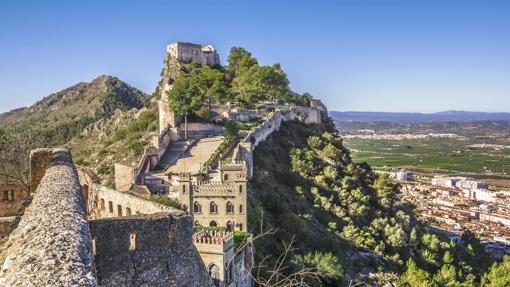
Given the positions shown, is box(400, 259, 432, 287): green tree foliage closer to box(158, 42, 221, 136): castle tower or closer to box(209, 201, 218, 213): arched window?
box(209, 201, 218, 213): arched window

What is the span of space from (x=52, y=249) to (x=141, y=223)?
134 inches

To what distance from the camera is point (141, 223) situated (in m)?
7.78

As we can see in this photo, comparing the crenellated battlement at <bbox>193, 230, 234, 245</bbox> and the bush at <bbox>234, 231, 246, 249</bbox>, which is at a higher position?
the crenellated battlement at <bbox>193, 230, 234, 245</bbox>

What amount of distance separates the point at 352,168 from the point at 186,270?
42744 mm

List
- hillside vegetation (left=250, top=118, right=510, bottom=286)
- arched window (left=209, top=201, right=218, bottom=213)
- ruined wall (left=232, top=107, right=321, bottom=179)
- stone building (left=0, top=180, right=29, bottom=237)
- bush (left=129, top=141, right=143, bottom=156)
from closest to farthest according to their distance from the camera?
stone building (left=0, top=180, right=29, bottom=237), arched window (left=209, top=201, right=218, bottom=213), hillside vegetation (left=250, top=118, right=510, bottom=286), ruined wall (left=232, top=107, right=321, bottom=179), bush (left=129, top=141, right=143, bottom=156)

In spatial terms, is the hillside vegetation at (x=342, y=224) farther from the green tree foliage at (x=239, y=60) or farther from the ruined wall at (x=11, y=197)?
the green tree foliage at (x=239, y=60)

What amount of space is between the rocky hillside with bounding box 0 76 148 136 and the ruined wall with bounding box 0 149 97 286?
8990 cm

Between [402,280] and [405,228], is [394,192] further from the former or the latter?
[402,280]

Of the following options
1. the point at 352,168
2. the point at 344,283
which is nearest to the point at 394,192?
the point at 352,168

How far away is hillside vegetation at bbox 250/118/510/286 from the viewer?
98.6ft

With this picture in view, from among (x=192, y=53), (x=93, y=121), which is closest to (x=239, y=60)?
(x=192, y=53)

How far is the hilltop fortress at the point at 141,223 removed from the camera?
4445mm

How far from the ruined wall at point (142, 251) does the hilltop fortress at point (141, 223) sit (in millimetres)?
16

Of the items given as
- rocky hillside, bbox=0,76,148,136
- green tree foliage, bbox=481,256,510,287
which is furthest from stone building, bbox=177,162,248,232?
rocky hillside, bbox=0,76,148,136
